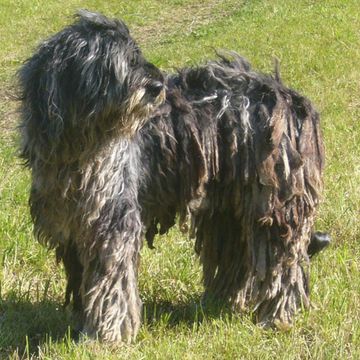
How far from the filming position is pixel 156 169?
453cm

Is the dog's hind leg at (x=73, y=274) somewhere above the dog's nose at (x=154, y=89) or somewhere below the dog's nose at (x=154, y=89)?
below

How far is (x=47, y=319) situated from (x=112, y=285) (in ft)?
2.93

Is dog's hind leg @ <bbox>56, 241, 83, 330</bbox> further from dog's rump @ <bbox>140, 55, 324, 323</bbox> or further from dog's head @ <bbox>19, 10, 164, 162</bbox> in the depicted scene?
dog's head @ <bbox>19, 10, 164, 162</bbox>

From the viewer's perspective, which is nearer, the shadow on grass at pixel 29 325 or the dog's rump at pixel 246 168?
the dog's rump at pixel 246 168

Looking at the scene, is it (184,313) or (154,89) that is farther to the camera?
(184,313)

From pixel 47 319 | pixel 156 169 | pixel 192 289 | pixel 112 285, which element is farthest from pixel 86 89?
pixel 192 289

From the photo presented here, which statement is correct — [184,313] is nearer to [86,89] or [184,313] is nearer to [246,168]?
[246,168]

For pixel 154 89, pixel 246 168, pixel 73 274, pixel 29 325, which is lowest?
pixel 29 325

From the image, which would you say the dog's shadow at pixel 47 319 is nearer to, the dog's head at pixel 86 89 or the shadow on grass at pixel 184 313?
the shadow on grass at pixel 184 313

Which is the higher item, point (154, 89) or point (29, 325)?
point (154, 89)

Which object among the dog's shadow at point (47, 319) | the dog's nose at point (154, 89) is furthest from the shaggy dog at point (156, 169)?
the dog's shadow at point (47, 319)

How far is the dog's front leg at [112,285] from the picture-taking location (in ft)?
14.2

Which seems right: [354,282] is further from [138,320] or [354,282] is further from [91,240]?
[91,240]

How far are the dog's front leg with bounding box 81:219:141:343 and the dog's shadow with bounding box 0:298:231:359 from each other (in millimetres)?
309
